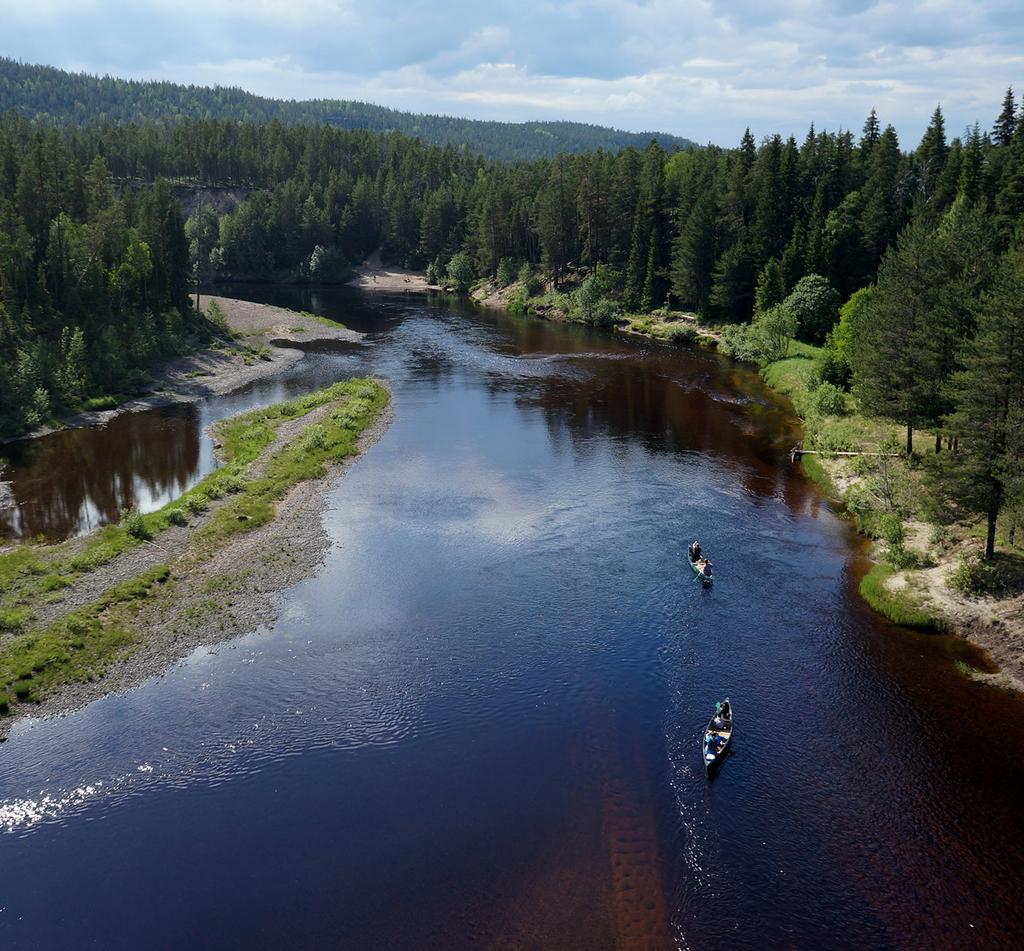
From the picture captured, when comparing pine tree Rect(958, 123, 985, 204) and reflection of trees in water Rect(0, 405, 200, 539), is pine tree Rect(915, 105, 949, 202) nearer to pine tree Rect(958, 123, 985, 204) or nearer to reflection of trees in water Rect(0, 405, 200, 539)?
pine tree Rect(958, 123, 985, 204)

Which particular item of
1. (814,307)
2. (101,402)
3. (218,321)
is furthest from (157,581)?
(814,307)

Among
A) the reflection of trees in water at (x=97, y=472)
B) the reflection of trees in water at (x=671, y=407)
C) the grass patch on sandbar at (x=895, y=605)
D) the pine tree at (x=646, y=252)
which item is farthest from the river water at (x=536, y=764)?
the pine tree at (x=646, y=252)

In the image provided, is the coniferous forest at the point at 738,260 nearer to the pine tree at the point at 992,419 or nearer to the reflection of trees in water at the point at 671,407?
the pine tree at the point at 992,419

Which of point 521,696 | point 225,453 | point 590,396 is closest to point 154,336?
point 225,453

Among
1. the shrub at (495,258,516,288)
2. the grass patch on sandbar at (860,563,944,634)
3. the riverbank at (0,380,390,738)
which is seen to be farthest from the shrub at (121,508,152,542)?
the shrub at (495,258,516,288)

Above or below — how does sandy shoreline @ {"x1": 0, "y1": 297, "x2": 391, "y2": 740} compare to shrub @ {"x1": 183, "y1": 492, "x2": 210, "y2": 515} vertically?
below

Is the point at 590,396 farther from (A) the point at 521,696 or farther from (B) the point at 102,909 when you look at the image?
(B) the point at 102,909
